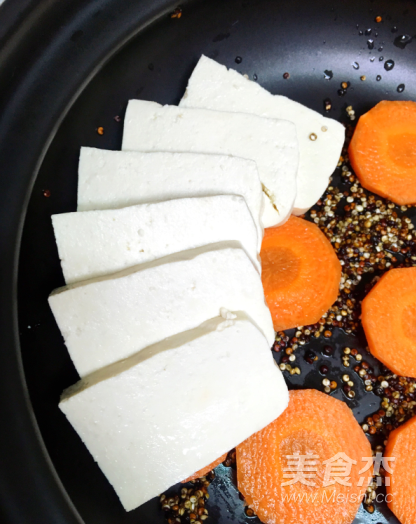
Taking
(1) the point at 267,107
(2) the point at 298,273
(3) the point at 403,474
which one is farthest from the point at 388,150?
(3) the point at 403,474

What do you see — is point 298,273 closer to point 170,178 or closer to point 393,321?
point 393,321

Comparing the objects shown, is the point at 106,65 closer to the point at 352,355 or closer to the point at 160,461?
the point at 160,461

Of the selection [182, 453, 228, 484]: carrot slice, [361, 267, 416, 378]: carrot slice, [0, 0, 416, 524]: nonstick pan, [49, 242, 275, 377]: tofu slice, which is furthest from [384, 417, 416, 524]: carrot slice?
[49, 242, 275, 377]: tofu slice

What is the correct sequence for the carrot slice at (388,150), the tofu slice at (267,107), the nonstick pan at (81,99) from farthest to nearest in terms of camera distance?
the carrot slice at (388,150), the tofu slice at (267,107), the nonstick pan at (81,99)

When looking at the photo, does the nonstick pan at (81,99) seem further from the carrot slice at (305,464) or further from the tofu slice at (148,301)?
the tofu slice at (148,301)

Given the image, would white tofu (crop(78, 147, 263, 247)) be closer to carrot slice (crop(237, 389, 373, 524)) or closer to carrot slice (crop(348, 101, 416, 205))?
carrot slice (crop(348, 101, 416, 205))

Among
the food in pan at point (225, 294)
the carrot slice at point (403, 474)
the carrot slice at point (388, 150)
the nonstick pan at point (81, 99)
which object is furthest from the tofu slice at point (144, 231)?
the carrot slice at point (403, 474)

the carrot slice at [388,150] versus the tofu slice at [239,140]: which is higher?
the tofu slice at [239,140]
